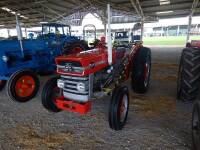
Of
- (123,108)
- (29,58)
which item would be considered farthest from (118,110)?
(29,58)

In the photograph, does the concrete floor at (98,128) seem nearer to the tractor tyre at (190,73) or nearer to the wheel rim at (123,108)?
the wheel rim at (123,108)

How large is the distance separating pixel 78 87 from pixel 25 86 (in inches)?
80.5

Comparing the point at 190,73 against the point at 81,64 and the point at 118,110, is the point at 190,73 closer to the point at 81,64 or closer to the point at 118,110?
the point at 118,110

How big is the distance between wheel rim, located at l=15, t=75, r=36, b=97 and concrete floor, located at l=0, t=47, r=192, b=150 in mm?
278

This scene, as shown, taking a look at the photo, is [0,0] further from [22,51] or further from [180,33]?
[180,33]

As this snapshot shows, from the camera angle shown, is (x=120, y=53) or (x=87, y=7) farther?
(x=87, y=7)

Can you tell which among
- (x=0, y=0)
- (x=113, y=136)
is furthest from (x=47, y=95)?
(x=0, y=0)

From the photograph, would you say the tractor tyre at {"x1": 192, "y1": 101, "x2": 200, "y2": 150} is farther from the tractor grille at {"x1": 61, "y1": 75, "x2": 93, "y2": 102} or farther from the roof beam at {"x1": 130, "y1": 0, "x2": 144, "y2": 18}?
the roof beam at {"x1": 130, "y1": 0, "x2": 144, "y2": 18}

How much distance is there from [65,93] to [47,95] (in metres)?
0.43

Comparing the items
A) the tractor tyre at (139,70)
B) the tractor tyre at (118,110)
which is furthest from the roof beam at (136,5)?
the tractor tyre at (118,110)

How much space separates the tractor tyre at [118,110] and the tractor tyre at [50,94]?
1.16 metres

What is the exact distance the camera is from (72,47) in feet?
23.2

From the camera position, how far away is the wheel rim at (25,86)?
171 inches

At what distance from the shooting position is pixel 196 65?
357cm
